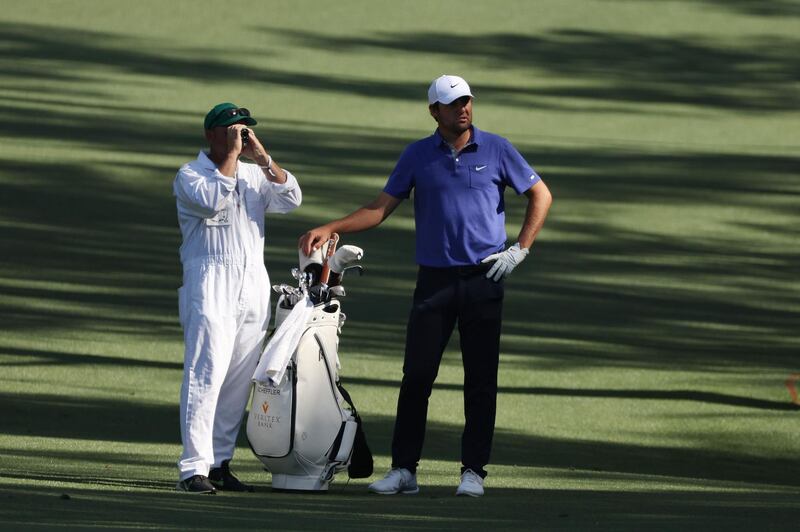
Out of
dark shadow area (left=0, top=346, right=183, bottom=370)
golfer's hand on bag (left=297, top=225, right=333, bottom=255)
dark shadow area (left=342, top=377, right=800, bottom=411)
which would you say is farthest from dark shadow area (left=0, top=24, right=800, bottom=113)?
golfer's hand on bag (left=297, top=225, right=333, bottom=255)

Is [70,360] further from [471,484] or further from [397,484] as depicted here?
[471,484]

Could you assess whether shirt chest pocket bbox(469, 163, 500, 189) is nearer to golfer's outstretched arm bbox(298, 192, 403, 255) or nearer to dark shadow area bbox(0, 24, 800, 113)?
golfer's outstretched arm bbox(298, 192, 403, 255)

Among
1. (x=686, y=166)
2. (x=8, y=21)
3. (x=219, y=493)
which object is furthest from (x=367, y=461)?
(x=8, y=21)

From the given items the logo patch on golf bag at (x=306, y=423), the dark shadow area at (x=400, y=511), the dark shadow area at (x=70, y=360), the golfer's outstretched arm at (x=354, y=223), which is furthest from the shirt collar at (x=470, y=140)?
the dark shadow area at (x=70, y=360)

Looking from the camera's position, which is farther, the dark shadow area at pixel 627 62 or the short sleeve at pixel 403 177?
the dark shadow area at pixel 627 62

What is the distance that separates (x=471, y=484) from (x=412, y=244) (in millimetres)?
10364

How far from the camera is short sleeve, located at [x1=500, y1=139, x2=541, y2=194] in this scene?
329 inches

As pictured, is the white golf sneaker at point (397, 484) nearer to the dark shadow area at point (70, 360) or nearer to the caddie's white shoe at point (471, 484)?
the caddie's white shoe at point (471, 484)

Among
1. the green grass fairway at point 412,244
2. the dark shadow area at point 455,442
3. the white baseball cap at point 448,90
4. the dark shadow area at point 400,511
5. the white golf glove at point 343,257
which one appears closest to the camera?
the dark shadow area at point 400,511

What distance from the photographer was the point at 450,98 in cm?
825

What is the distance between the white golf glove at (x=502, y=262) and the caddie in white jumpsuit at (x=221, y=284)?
97cm

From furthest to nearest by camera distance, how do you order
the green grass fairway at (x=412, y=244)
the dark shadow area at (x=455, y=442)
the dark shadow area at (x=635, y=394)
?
the dark shadow area at (x=635, y=394) → the dark shadow area at (x=455, y=442) → the green grass fairway at (x=412, y=244)

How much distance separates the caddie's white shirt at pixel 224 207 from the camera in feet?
26.3

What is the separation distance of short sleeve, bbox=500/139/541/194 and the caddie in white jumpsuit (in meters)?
0.99
